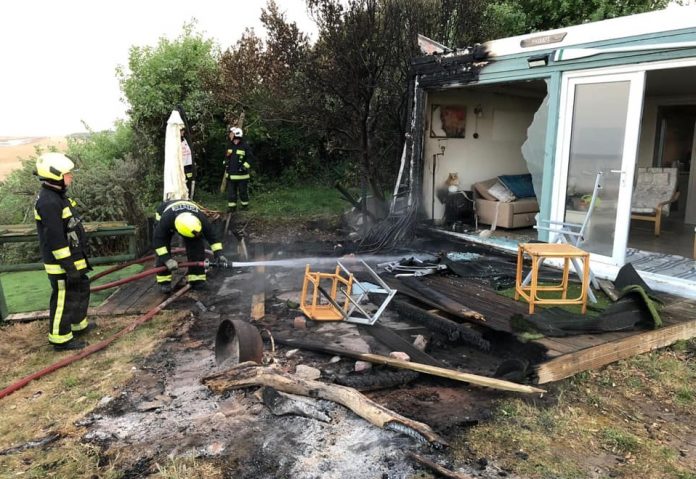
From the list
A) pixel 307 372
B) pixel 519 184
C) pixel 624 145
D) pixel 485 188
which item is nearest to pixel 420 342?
pixel 307 372

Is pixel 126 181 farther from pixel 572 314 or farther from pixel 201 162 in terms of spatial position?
pixel 572 314

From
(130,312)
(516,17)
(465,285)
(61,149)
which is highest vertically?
(516,17)

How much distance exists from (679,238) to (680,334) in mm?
4123

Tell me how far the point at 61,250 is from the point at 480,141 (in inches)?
293

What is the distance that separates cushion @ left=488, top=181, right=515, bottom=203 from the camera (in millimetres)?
8992

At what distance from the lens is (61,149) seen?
1356 centimetres

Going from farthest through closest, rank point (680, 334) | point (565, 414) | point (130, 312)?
1. point (130, 312)
2. point (680, 334)
3. point (565, 414)

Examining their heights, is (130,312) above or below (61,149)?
below

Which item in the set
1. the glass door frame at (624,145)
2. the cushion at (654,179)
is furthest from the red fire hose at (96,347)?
the cushion at (654,179)

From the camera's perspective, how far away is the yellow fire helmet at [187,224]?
605cm

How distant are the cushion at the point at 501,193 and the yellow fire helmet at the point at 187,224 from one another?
5.49m

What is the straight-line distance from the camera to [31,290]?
7230 millimetres

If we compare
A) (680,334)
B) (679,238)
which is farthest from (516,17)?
(680,334)

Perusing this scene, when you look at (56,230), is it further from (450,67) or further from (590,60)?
(590,60)
